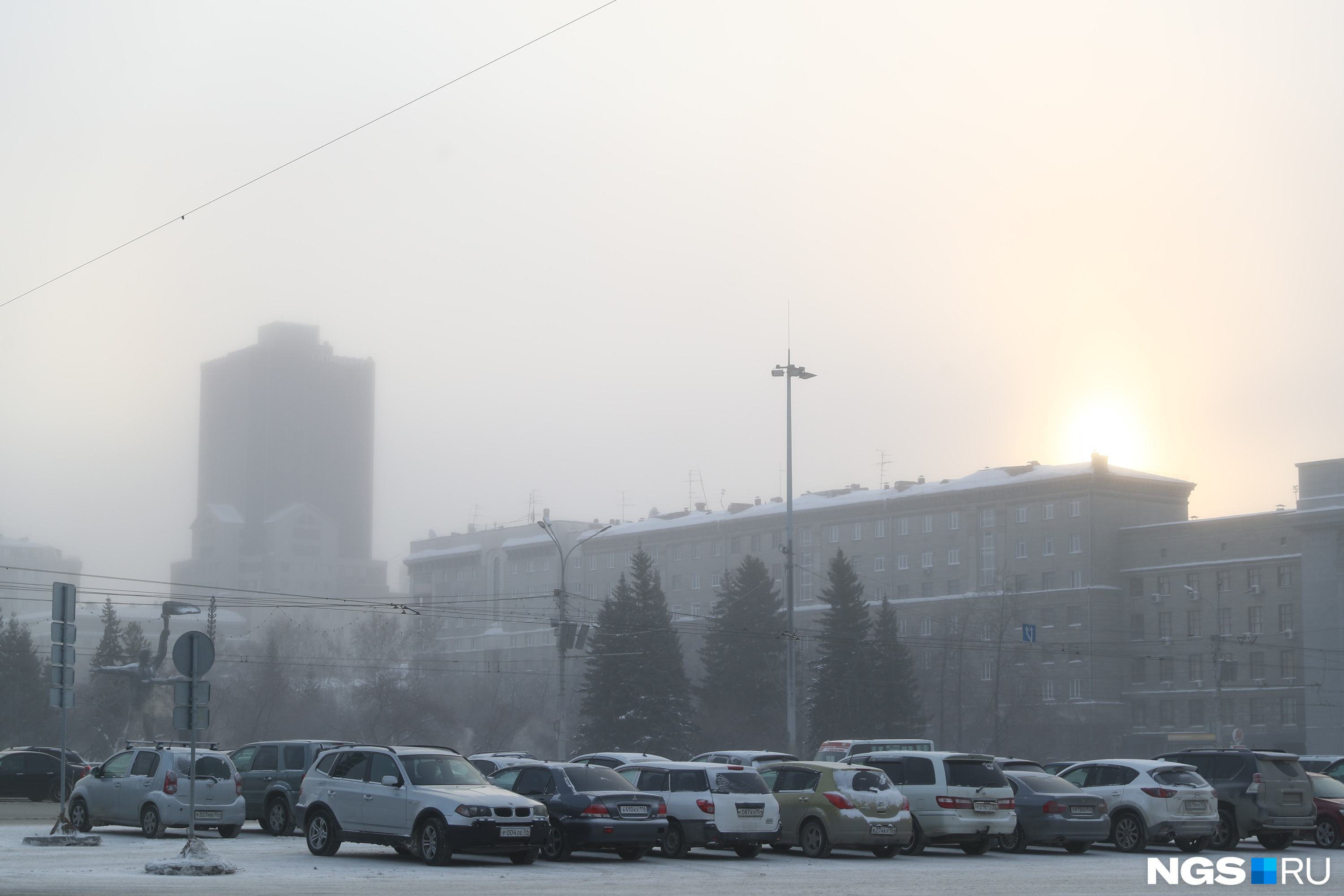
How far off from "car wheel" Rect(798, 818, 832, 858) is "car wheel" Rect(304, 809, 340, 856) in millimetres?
7137

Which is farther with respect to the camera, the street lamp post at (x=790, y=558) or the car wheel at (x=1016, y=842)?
the street lamp post at (x=790, y=558)

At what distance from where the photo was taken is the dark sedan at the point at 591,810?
69.6 ft

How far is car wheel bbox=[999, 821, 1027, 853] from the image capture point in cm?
2438

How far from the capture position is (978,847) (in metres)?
24.1

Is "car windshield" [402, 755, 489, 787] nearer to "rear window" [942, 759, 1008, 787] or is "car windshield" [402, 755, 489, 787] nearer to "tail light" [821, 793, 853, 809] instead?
"tail light" [821, 793, 853, 809]

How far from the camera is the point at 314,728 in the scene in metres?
96.1

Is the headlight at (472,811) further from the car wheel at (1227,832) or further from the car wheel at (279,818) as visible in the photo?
the car wheel at (1227,832)

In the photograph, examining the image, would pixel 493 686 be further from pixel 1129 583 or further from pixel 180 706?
pixel 180 706

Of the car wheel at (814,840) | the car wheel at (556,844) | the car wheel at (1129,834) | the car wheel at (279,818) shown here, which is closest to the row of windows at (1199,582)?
the car wheel at (1129,834)

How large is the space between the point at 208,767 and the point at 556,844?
6288mm

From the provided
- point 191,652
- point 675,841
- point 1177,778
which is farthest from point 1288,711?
point 191,652

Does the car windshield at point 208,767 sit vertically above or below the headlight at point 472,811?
above

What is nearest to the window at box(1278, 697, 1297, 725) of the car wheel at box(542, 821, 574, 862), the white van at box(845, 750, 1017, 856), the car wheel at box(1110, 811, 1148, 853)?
the car wheel at box(1110, 811, 1148, 853)

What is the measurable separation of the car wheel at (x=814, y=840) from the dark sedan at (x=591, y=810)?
261 centimetres
